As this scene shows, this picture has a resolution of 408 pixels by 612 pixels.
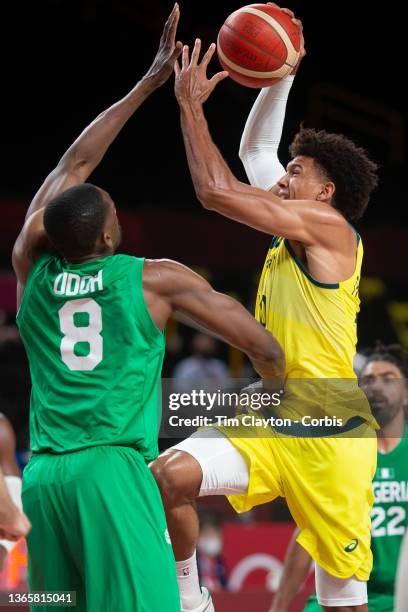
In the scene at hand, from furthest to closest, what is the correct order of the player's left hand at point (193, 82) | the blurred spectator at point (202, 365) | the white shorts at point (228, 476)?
the blurred spectator at point (202, 365) < the player's left hand at point (193, 82) < the white shorts at point (228, 476)

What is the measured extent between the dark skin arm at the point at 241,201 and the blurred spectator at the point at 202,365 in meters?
6.26

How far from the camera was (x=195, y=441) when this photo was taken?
14.4 ft

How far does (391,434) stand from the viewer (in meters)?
5.75

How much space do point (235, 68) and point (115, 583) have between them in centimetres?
251

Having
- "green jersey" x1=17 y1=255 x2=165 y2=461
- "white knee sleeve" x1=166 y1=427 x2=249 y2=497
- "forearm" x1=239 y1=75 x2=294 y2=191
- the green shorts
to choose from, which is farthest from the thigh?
"forearm" x1=239 y1=75 x2=294 y2=191

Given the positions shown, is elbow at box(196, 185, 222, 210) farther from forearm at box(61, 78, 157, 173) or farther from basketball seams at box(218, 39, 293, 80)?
basketball seams at box(218, 39, 293, 80)

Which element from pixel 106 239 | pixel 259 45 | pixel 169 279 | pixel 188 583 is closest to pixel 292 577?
pixel 188 583

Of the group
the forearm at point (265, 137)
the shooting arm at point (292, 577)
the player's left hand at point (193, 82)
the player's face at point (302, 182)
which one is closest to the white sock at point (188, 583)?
the shooting arm at point (292, 577)

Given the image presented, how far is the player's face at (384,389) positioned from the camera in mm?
5785

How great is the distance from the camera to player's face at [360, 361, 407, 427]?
5.79m

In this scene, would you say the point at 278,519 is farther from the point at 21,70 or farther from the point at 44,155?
the point at 21,70

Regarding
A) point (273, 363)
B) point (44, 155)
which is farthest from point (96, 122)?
point (44, 155)

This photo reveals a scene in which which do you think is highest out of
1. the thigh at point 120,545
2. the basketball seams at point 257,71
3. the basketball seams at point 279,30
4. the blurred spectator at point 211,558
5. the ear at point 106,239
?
the basketball seams at point 279,30

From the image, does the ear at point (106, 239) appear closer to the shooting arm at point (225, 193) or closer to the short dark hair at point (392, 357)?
the shooting arm at point (225, 193)
